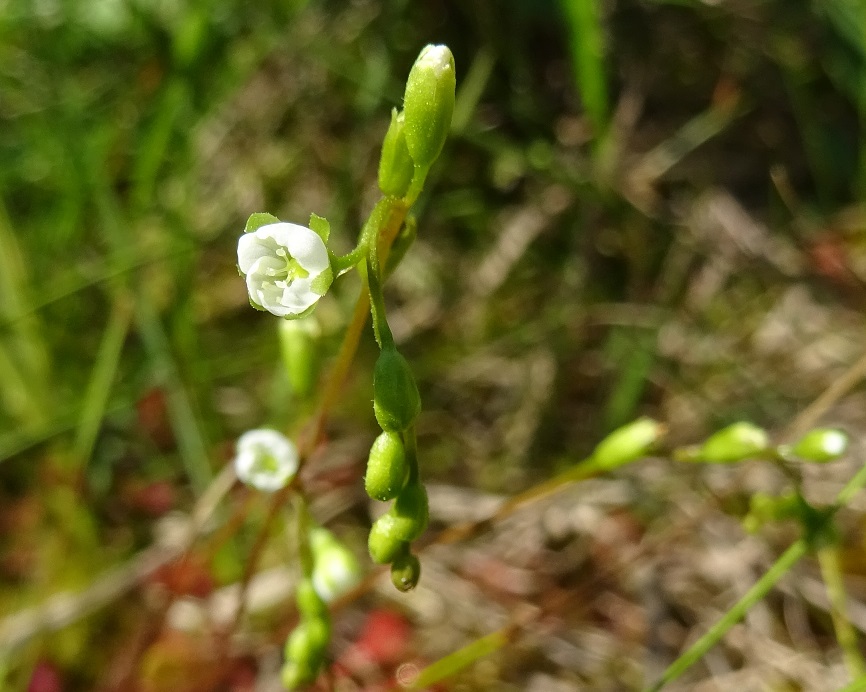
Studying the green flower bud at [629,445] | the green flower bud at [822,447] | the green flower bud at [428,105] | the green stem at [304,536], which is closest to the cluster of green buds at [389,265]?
the green flower bud at [428,105]

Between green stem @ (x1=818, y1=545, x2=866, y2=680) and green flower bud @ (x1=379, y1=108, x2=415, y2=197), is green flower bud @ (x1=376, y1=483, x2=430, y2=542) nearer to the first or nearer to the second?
green flower bud @ (x1=379, y1=108, x2=415, y2=197)

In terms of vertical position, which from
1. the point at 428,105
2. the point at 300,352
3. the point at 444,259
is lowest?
the point at 444,259

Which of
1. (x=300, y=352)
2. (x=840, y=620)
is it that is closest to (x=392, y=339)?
(x=300, y=352)

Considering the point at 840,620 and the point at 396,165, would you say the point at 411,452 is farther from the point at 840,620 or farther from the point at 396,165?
the point at 840,620

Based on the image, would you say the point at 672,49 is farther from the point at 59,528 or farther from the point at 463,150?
the point at 59,528

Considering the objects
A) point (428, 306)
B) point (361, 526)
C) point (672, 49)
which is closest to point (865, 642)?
point (361, 526)

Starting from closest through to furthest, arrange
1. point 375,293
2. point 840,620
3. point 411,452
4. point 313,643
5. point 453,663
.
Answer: point 375,293 → point 411,452 → point 313,643 → point 453,663 → point 840,620

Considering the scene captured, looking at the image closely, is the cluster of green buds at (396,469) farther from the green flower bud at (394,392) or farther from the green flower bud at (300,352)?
the green flower bud at (300,352)
